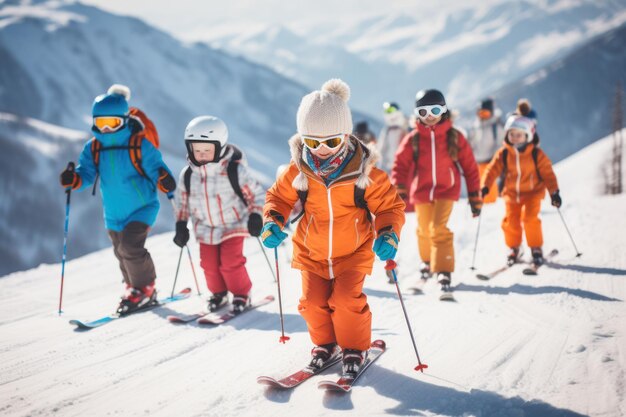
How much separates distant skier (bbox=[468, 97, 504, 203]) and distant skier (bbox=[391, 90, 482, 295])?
18.5ft

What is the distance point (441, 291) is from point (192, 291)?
3.20m

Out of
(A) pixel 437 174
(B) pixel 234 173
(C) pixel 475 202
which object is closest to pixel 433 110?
(A) pixel 437 174

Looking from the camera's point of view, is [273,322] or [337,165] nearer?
[337,165]

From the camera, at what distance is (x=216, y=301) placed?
5.23m

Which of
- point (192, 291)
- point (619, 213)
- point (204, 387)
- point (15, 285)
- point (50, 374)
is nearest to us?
point (204, 387)

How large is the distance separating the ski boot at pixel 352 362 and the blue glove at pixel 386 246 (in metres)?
0.74

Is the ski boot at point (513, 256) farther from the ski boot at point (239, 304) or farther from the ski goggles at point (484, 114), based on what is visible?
the ski goggles at point (484, 114)

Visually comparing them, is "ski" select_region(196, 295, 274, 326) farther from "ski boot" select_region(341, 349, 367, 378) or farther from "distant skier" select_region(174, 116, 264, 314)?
"ski boot" select_region(341, 349, 367, 378)

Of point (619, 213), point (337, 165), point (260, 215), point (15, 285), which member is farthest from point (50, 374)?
point (619, 213)

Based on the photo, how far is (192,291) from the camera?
6.18m

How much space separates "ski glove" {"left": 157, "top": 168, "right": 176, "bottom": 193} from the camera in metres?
5.21

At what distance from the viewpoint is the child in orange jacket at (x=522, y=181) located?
20.5 feet

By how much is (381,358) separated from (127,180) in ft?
11.2

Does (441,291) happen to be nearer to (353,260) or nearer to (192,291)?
A: (353,260)
